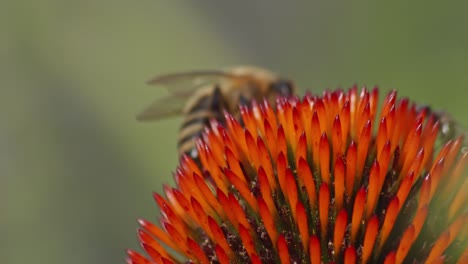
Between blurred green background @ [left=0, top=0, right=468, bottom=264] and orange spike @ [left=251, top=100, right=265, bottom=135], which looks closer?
orange spike @ [left=251, top=100, right=265, bottom=135]

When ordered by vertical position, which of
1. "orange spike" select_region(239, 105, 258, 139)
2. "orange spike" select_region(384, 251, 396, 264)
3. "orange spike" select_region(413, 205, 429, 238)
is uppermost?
"orange spike" select_region(239, 105, 258, 139)

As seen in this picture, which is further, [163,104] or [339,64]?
[339,64]

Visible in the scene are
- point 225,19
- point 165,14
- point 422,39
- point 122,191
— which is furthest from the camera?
point 225,19

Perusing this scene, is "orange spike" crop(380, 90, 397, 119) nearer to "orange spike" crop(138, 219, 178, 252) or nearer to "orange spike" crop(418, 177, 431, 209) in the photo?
"orange spike" crop(418, 177, 431, 209)

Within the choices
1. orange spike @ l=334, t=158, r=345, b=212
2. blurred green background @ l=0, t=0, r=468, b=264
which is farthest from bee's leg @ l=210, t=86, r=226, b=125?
blurred green background @ l=0, t=0, r=468, b=264

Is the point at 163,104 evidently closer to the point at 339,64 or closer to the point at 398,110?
the point at 398,110

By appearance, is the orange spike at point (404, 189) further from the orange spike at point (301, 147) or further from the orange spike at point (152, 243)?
the orange spike at point (152, 243)

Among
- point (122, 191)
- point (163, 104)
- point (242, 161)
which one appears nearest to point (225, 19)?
point (122, 191)

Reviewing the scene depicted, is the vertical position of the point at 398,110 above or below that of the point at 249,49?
below

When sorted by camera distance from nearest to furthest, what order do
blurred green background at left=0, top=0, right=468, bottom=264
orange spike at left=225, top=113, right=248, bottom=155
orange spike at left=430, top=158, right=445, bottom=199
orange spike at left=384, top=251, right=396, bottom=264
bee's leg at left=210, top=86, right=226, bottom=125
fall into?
orange spike at left=384, top=251, right=396, bottom=264 < orange spike at left=430, top=158, right=445, bottom=199 < orange spike at left=225, top=113, right=248, bottom=155 < bee's leg at left=210, top=86, right=226, bottom=125 < blurred green background at left=0, top=0, right=468, bottom=264
